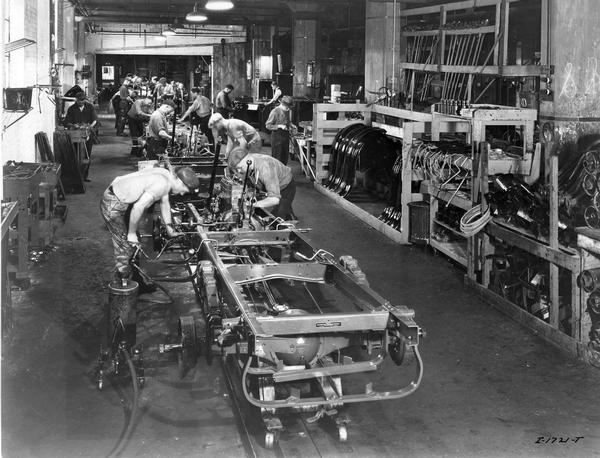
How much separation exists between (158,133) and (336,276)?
8.81 metres

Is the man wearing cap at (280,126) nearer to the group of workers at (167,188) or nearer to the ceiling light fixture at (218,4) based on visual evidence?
the ceiling light fixture at (218,4)

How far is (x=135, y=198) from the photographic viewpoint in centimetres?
658

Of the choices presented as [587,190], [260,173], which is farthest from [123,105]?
[587,190]

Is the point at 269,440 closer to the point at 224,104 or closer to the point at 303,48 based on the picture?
the point at 303,48

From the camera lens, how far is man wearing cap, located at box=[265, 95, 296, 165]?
14.4 m

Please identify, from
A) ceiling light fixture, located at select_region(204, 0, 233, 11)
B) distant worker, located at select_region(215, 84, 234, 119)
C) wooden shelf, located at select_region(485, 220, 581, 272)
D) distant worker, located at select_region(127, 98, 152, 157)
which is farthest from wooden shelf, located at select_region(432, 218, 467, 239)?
distant worker, located at select_region(215, 84, 234, 119)

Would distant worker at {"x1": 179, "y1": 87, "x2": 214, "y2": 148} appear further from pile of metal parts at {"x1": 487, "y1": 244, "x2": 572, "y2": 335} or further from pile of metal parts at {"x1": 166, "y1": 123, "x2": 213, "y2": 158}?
pile of metal parts at {"x1": 487, "y1": 244, "x2": 572, "y2": 335}

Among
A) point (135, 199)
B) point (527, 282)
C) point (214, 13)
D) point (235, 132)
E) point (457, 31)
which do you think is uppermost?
point (214, 13)

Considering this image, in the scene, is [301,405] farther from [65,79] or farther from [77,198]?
[65,79]

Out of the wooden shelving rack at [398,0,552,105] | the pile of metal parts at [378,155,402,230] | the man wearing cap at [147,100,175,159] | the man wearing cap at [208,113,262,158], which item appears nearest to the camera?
the wooden shelving rack at [398,0,552,105]

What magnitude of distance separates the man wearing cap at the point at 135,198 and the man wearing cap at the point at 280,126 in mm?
7800

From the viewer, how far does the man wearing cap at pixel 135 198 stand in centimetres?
642

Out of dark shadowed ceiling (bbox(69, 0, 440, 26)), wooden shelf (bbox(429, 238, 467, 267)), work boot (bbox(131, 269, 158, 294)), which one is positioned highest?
dark shadowed ceiling (bbox(69, 0, 440, 26))

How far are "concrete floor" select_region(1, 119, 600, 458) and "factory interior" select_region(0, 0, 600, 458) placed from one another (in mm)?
19
